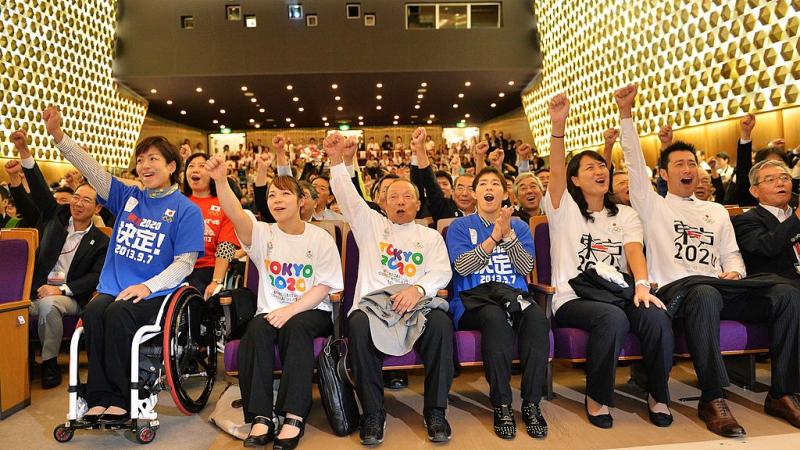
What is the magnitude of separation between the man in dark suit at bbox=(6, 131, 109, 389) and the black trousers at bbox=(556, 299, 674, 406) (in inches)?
115

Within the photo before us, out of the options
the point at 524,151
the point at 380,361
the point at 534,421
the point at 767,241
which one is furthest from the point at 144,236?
the point at 767,241

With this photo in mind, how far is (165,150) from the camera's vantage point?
290cm

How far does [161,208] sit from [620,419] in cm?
242

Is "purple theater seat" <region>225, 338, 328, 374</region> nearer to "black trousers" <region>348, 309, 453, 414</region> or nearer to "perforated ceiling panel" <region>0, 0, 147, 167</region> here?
"black trousers" <region>348, 309, 453, 414</region>

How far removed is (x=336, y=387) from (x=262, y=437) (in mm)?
367

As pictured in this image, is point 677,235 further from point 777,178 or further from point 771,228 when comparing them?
point 777,178

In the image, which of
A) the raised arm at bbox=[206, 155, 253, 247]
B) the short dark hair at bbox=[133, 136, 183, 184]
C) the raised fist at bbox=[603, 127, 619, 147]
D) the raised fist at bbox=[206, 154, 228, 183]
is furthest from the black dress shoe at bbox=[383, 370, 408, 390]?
the raised fist at bbox=[603, 127, 619, 147]

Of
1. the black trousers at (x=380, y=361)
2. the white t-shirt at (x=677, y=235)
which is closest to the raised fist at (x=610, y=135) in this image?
the white t-shirt at (x=677, y=235)

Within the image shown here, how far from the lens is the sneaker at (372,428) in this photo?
2.44 m

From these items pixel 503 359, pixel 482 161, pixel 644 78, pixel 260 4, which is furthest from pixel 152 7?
pixel 503 359

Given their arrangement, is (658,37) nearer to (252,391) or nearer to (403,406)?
(403,406)

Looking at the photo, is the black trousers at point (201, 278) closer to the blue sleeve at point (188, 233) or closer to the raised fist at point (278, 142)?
the blue sleeve at point (188, 233)

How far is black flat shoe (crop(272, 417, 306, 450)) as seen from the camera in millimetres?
2391

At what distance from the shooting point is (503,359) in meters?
2.54
